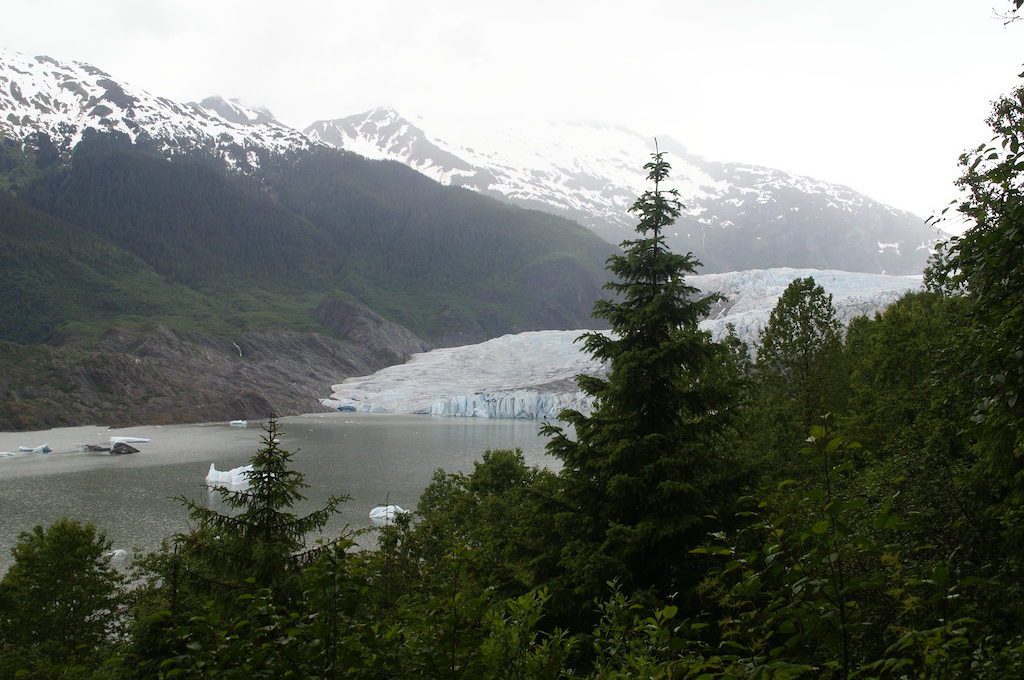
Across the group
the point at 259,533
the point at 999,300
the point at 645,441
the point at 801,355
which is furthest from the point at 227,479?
the point at 999,300

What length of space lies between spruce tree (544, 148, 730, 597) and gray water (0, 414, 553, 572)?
12.9 m

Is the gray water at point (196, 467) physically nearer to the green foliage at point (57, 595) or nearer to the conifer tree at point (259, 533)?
the green foliage at point (57, 595)

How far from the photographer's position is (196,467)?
219 feet

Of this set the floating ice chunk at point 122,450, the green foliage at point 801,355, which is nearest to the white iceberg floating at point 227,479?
the floating ice chunk at point 122,450

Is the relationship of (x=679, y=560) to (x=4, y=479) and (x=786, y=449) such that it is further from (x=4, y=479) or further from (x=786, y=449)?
(x=4, y=479)

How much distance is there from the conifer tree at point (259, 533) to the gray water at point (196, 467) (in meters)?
8.19

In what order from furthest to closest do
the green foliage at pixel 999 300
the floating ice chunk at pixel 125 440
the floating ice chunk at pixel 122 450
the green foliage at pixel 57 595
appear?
1. the floating ice chunk at pixel 125 440
2. the floating ice chunk at pixel 122 450
3. the green foliage at pixel 57 595
4. the green foliage at pixel 999 300

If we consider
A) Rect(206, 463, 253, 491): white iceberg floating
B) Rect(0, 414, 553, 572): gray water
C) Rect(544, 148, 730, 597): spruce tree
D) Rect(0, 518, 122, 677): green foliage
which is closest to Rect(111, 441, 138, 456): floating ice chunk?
Rect(0, 414, 553, 572): gray water

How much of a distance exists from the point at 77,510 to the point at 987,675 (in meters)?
54.4

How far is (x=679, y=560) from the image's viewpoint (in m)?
10.6

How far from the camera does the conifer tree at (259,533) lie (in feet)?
41.1

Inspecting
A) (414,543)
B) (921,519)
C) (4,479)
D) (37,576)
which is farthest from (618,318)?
(4,479)

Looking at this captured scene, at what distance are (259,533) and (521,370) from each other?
13557 cm

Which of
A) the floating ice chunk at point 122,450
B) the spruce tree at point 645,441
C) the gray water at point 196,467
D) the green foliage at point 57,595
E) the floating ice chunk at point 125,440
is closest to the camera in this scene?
the spruce tree at point 645,441
